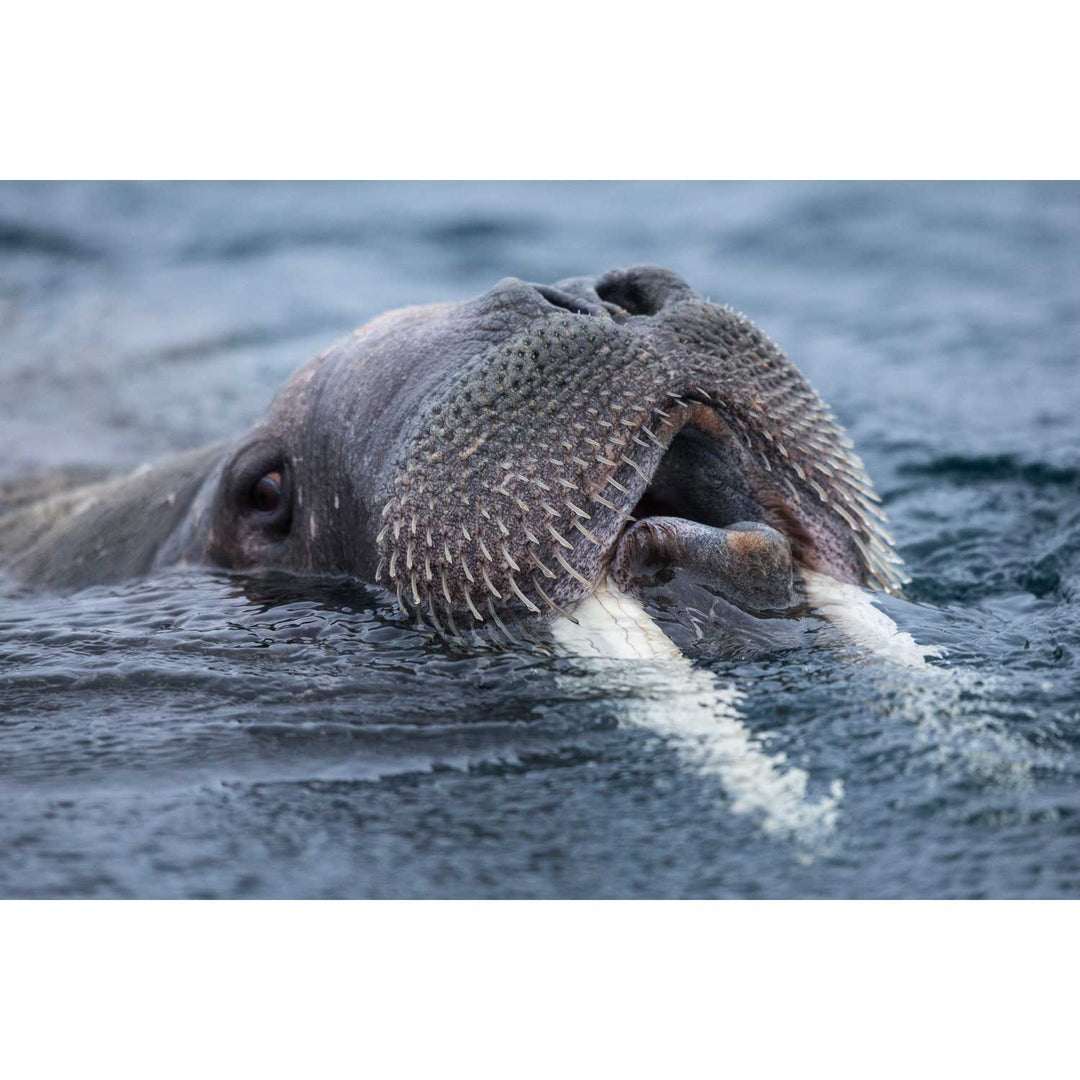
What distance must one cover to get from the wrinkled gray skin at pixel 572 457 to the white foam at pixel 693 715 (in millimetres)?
116

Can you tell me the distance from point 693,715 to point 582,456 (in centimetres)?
85

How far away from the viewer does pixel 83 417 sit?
33.2 feet

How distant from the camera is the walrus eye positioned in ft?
17.3

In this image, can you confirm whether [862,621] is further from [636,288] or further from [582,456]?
[636,288]

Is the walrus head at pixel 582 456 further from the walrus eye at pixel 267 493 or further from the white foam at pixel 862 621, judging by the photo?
the walrus eye at pixel 267 493

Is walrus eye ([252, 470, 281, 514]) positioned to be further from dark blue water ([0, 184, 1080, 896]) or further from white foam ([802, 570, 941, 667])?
white foam ([802, 570, 941, 667])

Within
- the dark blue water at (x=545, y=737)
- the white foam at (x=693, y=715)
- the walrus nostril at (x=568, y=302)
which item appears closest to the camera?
the dark blue water at (x=545, y=737)

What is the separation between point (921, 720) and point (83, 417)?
789cm

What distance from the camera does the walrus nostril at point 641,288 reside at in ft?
15.0

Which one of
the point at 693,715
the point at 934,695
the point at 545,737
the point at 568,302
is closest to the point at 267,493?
the point at 568,302

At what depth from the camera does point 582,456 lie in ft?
13.5

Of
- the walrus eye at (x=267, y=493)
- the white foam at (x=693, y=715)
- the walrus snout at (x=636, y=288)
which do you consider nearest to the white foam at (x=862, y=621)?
the white foam at (x=693, y=715)

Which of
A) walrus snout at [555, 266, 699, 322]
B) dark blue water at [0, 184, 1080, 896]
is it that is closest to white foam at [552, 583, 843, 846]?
dark blue water at [0, 184, 1080, 896]

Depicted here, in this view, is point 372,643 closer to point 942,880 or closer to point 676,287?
point 676,287
